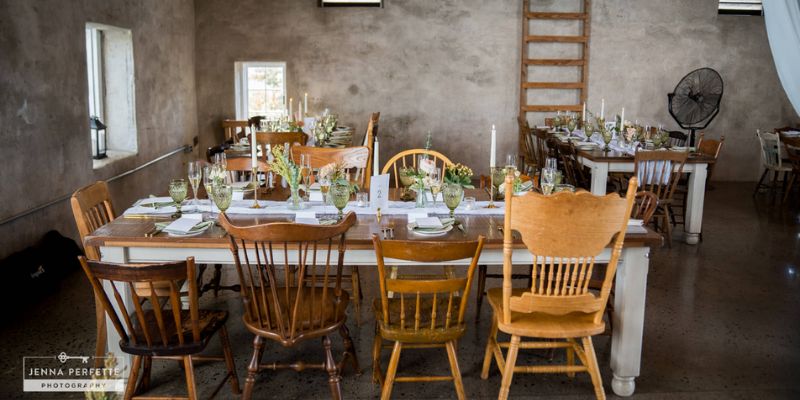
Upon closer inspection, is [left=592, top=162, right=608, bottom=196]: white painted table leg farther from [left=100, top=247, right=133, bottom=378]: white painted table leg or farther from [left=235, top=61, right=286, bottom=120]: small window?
[left=235, top=61, right=286, bottom=120]: small window

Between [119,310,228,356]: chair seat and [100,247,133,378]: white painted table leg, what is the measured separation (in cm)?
19

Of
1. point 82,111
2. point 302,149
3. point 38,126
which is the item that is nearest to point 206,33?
point 82,111

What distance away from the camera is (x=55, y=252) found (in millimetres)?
5270

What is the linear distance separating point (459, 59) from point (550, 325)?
759 centimetres

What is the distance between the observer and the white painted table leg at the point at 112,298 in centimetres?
334

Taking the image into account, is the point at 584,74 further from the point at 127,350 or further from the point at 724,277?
the point at 127,350

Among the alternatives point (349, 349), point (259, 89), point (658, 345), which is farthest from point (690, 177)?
point (259, 89)

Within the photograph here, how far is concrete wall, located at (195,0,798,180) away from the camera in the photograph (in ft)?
33.2

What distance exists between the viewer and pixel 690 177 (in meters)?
6.54

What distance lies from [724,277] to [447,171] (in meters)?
2.84

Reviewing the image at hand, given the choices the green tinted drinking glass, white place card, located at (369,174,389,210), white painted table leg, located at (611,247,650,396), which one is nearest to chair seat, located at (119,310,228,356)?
white place card, located at (369,174,389,210)

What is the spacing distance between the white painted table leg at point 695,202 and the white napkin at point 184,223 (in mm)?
4660

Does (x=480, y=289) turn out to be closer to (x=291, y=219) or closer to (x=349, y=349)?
(x=349, y=349)

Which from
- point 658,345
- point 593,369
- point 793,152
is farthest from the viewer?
point 793,152
